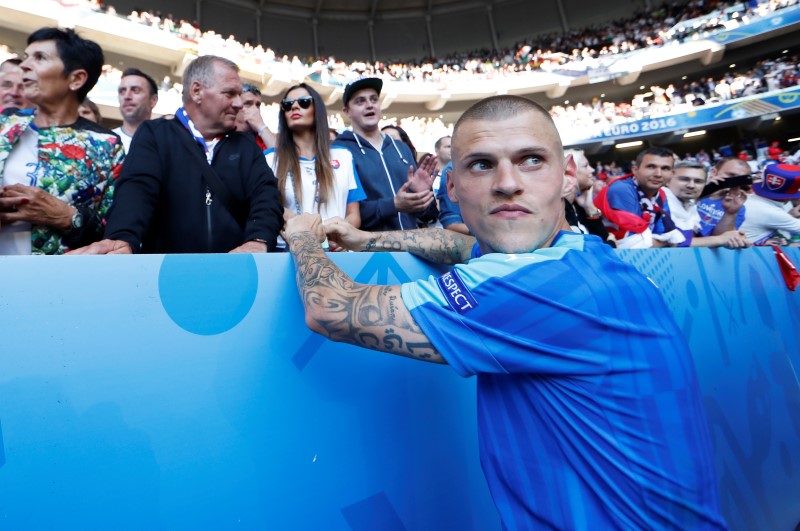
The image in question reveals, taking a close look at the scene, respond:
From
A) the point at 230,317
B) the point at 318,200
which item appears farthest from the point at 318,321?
the point at 318,200

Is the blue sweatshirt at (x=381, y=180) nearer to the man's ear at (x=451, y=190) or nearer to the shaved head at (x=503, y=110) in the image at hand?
the man's ear at (x=451, y=190)

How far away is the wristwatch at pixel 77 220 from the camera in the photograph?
141 cm

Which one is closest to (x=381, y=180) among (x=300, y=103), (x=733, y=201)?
(x=300, y=103)

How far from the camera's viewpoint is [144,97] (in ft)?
10.9

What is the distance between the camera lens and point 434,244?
146cm

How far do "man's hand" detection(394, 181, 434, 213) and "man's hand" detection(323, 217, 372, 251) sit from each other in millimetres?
582

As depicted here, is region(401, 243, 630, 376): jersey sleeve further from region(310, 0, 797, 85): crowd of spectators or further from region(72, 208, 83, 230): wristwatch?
region(310, 0, 797, 85): crowd of spectators

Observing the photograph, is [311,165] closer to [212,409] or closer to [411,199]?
[411,199]

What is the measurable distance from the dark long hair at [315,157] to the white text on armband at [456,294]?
1510 millimetres

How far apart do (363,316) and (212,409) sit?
0.38 m

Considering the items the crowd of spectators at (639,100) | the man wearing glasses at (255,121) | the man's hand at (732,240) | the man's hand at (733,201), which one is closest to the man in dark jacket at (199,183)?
the man wearing glasses at (255,121)

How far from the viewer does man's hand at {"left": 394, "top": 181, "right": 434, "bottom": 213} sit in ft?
6.81

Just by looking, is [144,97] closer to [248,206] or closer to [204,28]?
[248,206]

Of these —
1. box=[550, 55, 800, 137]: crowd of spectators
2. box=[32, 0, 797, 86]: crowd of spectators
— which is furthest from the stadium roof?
box=[550, 55, 800, 137]: crowd of spectators
